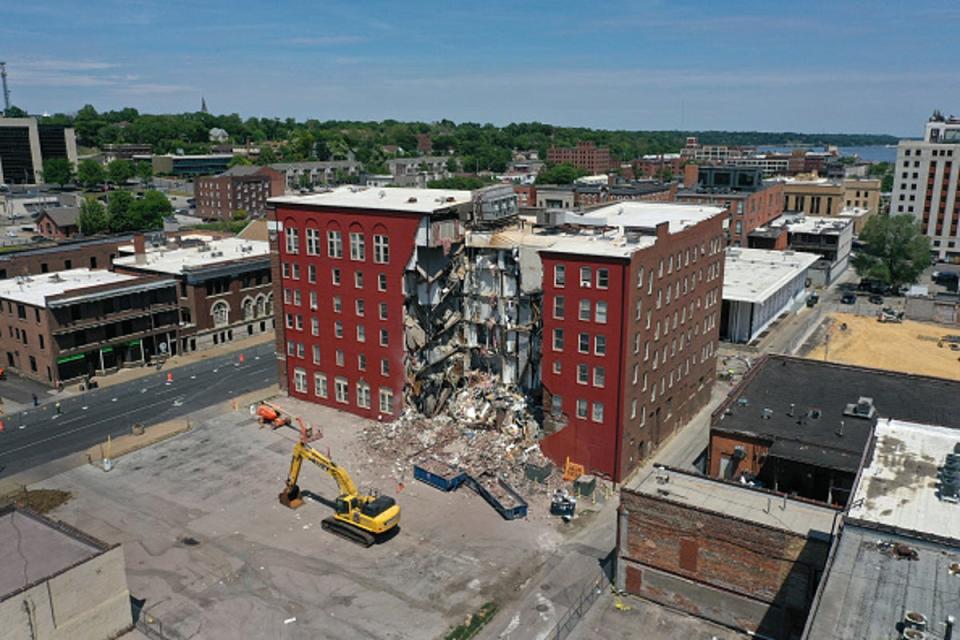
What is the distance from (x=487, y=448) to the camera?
57281mm

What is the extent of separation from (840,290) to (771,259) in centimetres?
2180

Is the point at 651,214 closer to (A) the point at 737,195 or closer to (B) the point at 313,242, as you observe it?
(B) the point at 313,242

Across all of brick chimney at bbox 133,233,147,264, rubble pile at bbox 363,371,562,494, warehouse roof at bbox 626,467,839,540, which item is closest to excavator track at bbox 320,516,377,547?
rubble pile at bbox 363,371,562,494

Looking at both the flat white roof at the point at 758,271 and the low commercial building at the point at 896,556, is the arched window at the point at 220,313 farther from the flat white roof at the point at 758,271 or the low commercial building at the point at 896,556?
the low commercial building at the point at 896,556

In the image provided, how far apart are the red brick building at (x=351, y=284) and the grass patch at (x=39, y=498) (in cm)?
2255

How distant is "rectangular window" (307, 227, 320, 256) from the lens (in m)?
66.1

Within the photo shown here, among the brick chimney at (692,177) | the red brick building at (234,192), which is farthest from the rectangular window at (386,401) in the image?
the red brick building at (234,192)

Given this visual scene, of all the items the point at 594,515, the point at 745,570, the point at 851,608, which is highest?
the point at 851,608

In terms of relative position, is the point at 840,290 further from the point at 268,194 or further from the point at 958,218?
the point at 268,194

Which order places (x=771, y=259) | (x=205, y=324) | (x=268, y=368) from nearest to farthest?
(x=268, y=368), (x=205, y=324), (x=771, y=259)

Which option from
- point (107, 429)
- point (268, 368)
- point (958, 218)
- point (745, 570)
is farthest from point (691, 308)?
point (958, 218)

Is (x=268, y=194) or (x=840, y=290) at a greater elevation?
(x=268, y=194)

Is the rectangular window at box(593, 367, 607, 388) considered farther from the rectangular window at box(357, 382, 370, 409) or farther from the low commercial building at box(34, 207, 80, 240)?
the low commercial building at box(34, 207, 80, 240)

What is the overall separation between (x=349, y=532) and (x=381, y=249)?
24.3 metres
